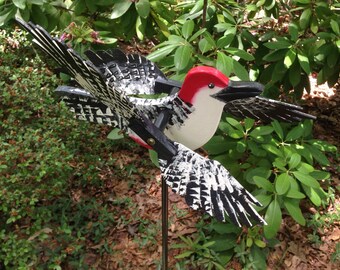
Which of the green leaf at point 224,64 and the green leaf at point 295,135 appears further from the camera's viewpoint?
the green leaf at point 295,135

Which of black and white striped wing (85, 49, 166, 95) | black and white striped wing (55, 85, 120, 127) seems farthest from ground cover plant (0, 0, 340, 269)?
black and white striped wing (55, 85, 120, 127)

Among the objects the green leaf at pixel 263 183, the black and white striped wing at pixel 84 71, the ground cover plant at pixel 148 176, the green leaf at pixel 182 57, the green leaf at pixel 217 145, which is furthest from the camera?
the green leaf at pixel 217 145

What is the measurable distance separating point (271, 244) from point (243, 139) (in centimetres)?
52

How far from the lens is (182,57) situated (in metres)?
1.51

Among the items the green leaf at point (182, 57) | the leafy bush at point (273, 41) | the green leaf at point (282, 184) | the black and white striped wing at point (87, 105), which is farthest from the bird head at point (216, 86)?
the green leaf at point (282, 184)

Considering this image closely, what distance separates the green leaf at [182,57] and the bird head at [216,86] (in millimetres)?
426

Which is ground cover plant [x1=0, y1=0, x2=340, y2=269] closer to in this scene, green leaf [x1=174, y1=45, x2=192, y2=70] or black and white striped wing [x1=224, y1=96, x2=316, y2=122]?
green leaf [x1=174, y1=45, x2=192, y2=70]

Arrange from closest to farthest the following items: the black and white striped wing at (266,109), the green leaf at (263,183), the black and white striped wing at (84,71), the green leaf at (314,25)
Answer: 1. the black and white striped wing at (84,71)
2. the black and white striped wing at (266,109)
3. the green leaf at (263,183)
4. the green leaf at (314,25)

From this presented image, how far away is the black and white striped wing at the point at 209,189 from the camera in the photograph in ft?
3.23

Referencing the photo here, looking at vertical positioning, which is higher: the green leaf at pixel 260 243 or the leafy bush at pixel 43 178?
the leafy bush at pixel 43 178

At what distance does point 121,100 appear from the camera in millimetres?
995

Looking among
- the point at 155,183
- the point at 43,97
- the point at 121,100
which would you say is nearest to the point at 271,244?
the point at 155,183

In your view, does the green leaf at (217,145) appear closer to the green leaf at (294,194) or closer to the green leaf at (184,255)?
the green leaf at (294,194)

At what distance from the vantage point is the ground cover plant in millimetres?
1696
